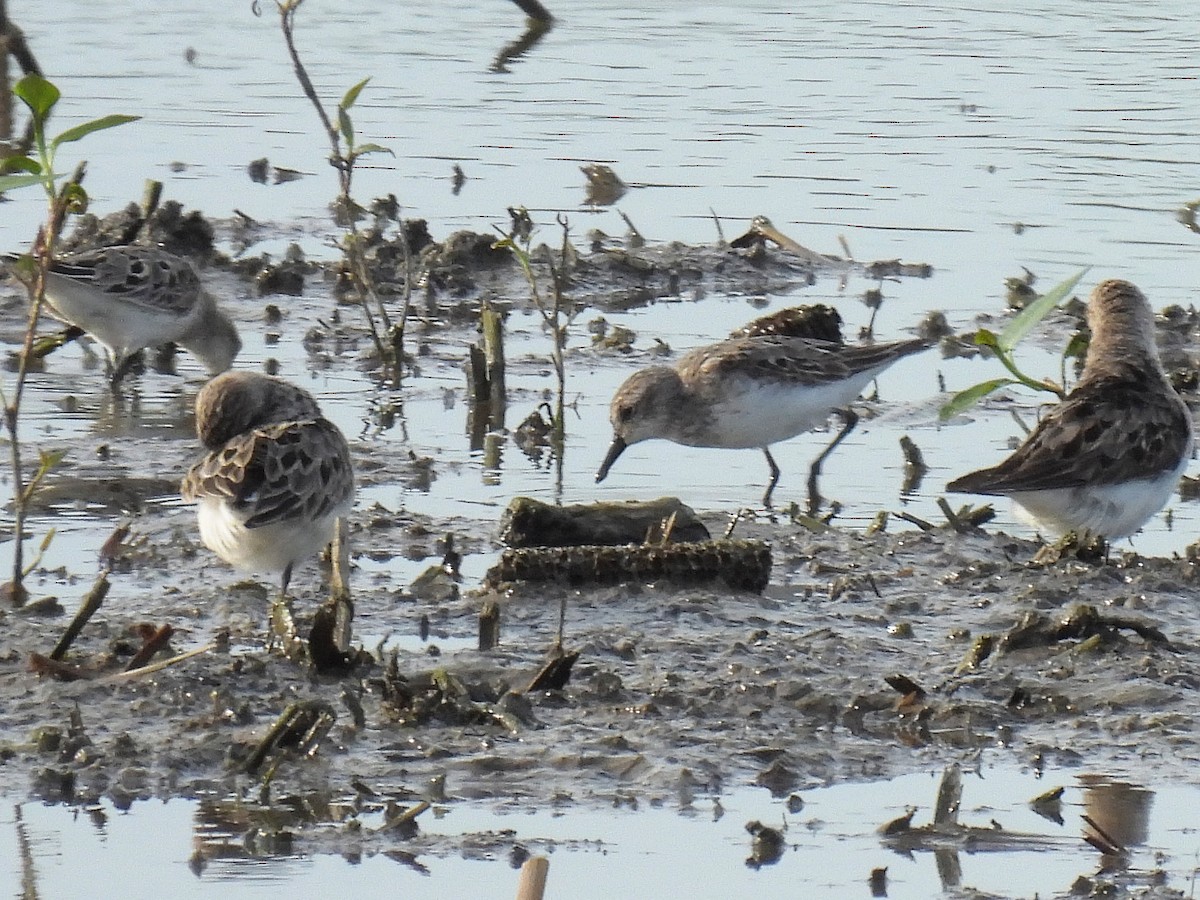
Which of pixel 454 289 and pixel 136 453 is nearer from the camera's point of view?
pixel 136 453

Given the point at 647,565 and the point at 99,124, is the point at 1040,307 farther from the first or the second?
the point at 99,124

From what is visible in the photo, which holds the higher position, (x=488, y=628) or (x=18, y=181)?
(x=18, y=181)

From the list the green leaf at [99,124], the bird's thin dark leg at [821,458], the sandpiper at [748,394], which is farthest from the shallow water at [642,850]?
the sandpiper at [748,394]

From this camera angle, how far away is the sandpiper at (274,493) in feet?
20.1

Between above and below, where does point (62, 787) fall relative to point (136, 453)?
above

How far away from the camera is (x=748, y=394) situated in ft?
28.8

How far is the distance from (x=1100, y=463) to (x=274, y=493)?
→ 2914 mm

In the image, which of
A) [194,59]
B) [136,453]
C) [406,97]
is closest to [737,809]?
[136,453]

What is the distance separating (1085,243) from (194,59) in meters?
8.36

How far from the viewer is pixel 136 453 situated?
8633 millimetres

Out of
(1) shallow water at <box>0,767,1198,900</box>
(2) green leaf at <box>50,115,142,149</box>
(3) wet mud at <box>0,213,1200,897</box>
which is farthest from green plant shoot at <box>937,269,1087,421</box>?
(2) green leaf at <box>50,115,142,149</box>

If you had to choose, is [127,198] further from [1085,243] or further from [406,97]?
[1085,243]

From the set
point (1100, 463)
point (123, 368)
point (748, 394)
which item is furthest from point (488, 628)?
point (123, 368)

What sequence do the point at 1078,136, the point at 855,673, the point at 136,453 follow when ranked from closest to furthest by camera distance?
1. the point at 855,673
2. the point at 136,453
3. the point at 1078,136
